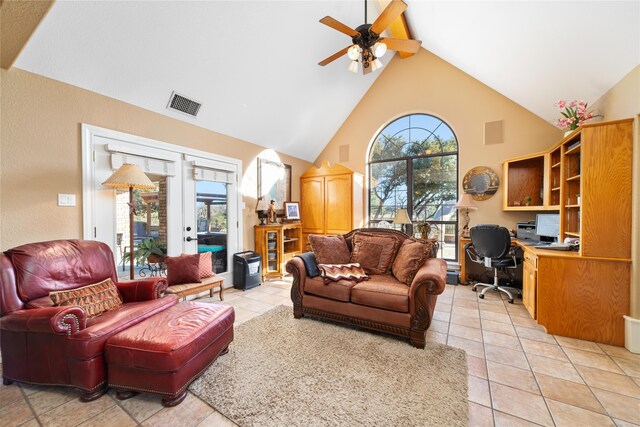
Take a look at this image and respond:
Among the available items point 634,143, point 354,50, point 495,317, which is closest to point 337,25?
point 354,50

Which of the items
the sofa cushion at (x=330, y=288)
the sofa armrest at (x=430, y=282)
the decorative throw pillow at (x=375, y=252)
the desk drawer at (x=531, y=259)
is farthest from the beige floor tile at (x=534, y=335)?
the sofa cushion at (x=330, y=288)

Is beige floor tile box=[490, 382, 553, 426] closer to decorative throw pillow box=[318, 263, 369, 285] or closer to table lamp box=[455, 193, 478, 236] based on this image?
decorative throw pillow box=[318, 263, 369, 285]

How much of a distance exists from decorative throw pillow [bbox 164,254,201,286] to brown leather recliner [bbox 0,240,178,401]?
3.31 feet

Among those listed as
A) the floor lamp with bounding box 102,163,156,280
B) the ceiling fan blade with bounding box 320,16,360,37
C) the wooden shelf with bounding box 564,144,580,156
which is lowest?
the floor lamp with bounding box 102,163,156,280

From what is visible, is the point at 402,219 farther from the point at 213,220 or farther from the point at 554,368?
the point at 213,220

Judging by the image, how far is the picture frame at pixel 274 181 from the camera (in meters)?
4.84

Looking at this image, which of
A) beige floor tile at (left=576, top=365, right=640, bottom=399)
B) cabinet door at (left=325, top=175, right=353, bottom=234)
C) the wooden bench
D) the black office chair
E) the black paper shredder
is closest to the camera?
beige floor tile at (left=576, top=365, right=640, bottom=399)

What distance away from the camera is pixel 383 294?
8.40ft

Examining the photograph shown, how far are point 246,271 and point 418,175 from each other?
3739 mm

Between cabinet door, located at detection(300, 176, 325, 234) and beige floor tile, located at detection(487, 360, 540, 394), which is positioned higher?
cabinet door, located at detection(300, 176, 325, 234)

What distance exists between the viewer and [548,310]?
2648 millimetres

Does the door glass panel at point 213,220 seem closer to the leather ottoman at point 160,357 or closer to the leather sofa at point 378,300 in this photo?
the leather sofa at point 378,300

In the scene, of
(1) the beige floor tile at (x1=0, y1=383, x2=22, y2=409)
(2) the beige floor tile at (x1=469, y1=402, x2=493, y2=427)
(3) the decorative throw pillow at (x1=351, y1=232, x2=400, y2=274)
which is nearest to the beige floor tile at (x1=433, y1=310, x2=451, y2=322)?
(3) the decorative throw pillow at (x1=351, y1=232, x2=400, y2=274)

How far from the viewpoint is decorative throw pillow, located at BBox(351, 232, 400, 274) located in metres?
3.16
